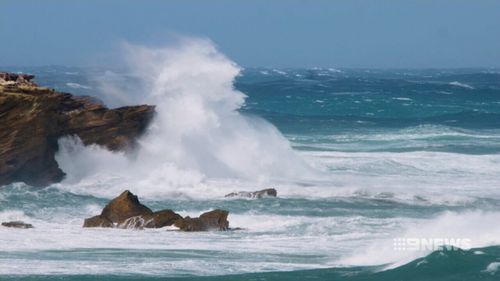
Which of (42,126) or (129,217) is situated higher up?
(42,126)

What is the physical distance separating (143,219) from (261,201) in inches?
219

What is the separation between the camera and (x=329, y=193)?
33.8 m

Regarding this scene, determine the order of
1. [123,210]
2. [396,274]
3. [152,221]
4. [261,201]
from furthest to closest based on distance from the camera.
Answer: [261,201], [123,210], [152,221], [396,274]

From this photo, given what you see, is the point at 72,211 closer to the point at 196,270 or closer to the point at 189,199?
the point at 189,199

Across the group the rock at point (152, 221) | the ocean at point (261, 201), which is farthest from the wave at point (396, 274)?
the rock at point (152, 221)

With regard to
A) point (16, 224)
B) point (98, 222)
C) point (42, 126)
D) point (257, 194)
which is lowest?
point (16, 224)

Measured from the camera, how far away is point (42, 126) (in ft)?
107

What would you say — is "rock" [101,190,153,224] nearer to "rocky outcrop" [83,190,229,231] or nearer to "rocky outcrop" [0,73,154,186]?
"rocky outcrop" [83,190,229,231]

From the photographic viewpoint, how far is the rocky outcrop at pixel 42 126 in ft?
104

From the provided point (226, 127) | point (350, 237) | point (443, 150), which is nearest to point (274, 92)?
point (443, 150)

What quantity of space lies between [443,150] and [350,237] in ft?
83.3

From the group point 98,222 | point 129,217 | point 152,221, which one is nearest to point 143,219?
point 152,221

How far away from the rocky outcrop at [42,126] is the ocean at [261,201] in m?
0.50

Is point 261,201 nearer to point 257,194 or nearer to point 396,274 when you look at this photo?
point 257,194
